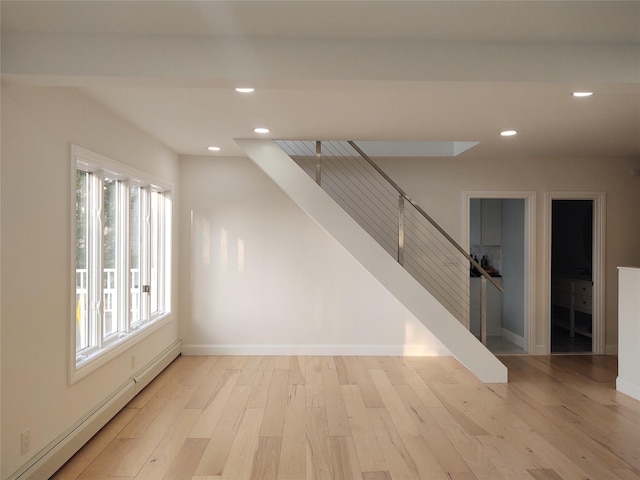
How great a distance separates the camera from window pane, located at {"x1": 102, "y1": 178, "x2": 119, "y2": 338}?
4.09 meters

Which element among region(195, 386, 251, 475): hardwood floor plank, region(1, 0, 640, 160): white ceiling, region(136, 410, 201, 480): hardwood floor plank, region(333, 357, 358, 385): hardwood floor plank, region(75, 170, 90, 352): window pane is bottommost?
region(333, 357, 358, 385): hardwood floor plank

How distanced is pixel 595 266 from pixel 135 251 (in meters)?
5.56

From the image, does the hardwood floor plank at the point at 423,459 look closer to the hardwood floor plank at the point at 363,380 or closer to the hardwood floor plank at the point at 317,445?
the hardwood floor plank at the point at 317,445

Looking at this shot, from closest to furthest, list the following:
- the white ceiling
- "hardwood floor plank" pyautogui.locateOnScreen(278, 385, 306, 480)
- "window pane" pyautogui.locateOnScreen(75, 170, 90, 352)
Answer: the white ceiling, "hardwood floor plank" pyautogui.locateOnScreen(278, 385, 306, 480), "window pane" pyautogui.locateOnScreen(75, 170, 90, 352)

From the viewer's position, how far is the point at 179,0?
2.11 meters

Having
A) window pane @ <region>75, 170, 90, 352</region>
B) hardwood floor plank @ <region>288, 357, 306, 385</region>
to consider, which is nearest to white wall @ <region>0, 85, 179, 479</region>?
window pane @ <region>75, 170, 90, 352</region>

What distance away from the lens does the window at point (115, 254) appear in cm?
361

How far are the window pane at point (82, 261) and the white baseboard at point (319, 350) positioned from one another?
2399mm

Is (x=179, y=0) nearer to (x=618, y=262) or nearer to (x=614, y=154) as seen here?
(x=614, y=154)

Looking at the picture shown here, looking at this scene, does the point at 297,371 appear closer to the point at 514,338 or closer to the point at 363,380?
the point at 363,380

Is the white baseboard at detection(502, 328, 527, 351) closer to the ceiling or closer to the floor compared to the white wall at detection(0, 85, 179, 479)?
closer to the floor

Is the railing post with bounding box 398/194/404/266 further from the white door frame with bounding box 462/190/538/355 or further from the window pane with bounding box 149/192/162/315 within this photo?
the window pane with bounding box 149/192/162/315

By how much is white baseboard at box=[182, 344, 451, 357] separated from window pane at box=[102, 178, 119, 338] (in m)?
1.87

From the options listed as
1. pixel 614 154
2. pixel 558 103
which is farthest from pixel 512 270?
Result: pixel 558 103
